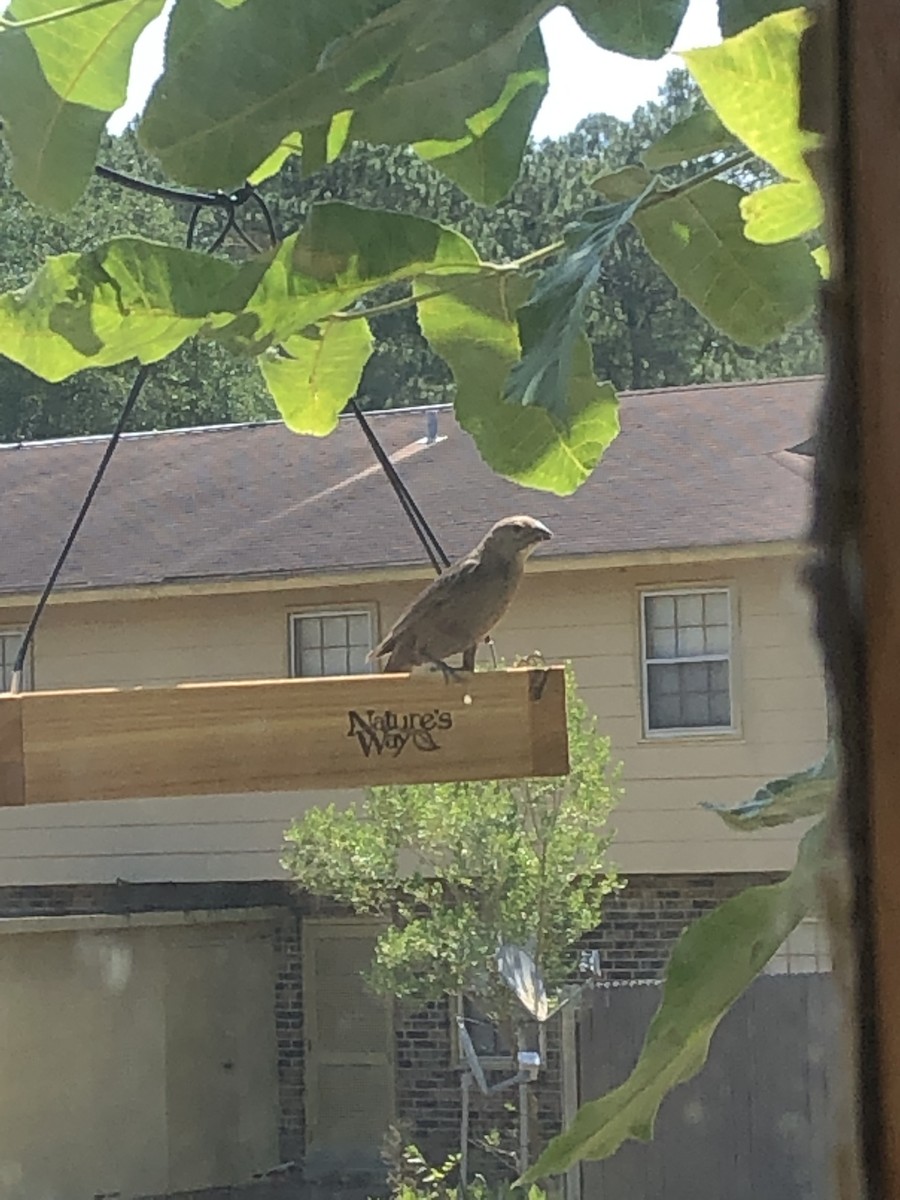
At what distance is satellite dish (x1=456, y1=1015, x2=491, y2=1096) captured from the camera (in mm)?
1655

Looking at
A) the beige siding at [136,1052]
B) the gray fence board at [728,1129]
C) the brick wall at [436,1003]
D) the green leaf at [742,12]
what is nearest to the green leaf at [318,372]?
the green leaf at [742,12]

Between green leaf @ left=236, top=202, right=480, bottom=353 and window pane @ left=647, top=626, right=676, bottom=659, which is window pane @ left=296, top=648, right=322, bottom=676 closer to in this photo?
window pane @ left=647, top=626, right=676, bottom=659

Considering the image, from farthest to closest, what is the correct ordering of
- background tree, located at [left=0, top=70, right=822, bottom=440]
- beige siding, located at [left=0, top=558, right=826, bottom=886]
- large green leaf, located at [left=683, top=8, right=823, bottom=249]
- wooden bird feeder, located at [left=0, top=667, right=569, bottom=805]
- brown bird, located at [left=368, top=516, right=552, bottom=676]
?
beige siding, located at [left=0, top=558, right=826, bottom=886] < brown bird, located at [left=368, top=516, right=552, bottom=676] < wooden bird feeder, located at [left=0, top=667, right=569, bottom=805] < background tree, located at [left=0, top=70, right=822, bottom=440] < large green leaf, located at [left=683, top=8, right=823, bottom=249]

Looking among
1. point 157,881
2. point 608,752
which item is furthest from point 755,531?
point 157,881

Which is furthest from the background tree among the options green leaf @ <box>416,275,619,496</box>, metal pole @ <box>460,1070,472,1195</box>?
metal pole @ <box>460,1070,472,1195</box>

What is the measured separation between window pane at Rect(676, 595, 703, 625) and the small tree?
0.12m

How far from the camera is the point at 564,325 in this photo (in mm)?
223

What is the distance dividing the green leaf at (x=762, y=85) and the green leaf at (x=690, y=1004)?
77mm

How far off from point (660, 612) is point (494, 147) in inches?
56.1

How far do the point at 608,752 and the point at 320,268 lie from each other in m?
1.41

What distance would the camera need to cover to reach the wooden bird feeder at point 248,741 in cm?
69

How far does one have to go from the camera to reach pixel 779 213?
233 mm

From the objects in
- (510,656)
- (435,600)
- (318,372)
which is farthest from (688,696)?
(318,372)

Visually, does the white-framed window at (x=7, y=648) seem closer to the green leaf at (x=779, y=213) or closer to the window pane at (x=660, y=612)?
the window pane at (x=660, y=612)
